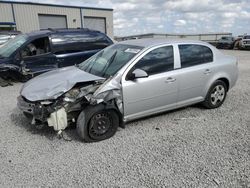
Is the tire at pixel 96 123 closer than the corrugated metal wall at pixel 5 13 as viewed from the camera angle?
Yes

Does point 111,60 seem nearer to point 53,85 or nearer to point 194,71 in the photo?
point 53,85

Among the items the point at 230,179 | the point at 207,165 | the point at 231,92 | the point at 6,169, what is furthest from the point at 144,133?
the point at 231,92

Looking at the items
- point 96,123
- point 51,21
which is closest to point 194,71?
point 96,123

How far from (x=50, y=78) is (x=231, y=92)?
4857 millimetres

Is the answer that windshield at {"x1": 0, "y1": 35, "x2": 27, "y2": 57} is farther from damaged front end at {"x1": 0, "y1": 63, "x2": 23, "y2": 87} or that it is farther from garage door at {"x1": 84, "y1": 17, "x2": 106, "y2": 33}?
garage door at {"x1": 84, "y1": 17, "x2": 106, "y2": 33}

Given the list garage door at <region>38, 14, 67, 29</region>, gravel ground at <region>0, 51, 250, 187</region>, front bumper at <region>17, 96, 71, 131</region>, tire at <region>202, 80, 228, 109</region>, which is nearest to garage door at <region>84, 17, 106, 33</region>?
garage door at <region>38, 14, 67, 29</region>

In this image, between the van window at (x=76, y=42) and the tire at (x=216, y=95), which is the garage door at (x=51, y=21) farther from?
the tire at (x=216, y=95)

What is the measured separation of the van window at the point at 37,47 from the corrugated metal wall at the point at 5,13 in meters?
15.4

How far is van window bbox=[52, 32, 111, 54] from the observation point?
7099 millimetres

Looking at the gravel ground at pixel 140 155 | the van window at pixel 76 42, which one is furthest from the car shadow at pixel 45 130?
the van window at pixel 76 42

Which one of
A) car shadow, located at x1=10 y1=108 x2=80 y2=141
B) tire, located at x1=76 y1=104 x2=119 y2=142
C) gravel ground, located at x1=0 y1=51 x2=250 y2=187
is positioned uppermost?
tire, located at x1=76 y1=104 x2=119 y2=142

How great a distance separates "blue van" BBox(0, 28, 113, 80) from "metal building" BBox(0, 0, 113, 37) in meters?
14.9

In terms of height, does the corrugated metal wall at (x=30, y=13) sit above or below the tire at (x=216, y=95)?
above

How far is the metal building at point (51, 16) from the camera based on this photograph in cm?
1981
